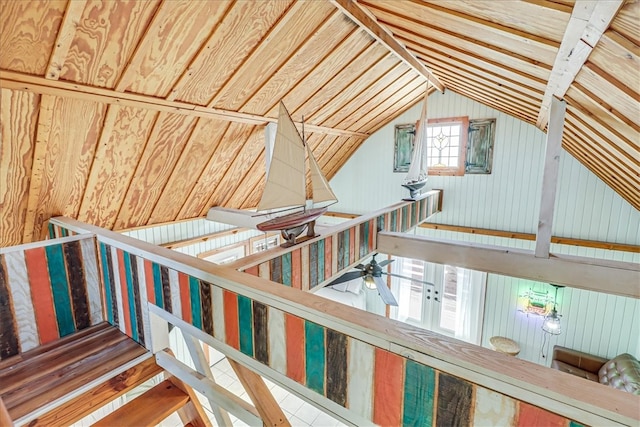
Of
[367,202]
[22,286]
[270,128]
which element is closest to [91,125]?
[22,286]

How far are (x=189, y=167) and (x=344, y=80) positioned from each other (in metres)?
2.40

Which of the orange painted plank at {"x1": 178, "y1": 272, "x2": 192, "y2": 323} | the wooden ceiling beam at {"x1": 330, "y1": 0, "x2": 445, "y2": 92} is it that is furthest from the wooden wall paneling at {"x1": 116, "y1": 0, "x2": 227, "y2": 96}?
the orange painted plank at {"x1": 178, "y1": 272, "x2": 192, "y2": 323}

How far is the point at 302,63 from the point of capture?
3531 millimetres

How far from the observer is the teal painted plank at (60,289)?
2.27m

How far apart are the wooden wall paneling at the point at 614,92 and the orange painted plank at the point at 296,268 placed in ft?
7.68

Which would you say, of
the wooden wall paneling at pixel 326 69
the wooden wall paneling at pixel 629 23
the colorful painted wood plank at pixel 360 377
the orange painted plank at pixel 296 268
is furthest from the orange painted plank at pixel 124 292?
the wooden wall paneling at pixel 629 23

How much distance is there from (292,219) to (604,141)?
10.2 feet

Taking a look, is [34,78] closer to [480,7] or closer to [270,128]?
[270,128]

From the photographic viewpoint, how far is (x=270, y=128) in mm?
4285

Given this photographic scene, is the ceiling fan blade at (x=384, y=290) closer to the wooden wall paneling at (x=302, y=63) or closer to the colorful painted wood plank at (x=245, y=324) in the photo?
the wooden wall paneling at (x=302, y=63)

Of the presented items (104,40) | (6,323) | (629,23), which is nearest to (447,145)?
(629,23)

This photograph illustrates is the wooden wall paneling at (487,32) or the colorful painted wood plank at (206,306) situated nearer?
the colorful painted wood plank at (206,306)

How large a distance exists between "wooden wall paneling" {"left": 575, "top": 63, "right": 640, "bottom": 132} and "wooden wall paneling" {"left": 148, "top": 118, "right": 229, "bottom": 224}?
135 inches

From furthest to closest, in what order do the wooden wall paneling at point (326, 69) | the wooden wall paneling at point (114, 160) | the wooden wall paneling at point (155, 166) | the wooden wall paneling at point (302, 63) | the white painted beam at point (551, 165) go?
1. the wooden wall paneling at point (326, 69)
2. the wooden wall paneling at point (155, 166)
3. the wooden wall paneling at point (302, 63)
4. the wooden wall paneling at point (114, 160)
5. the white painted beam at point (551, 165)
